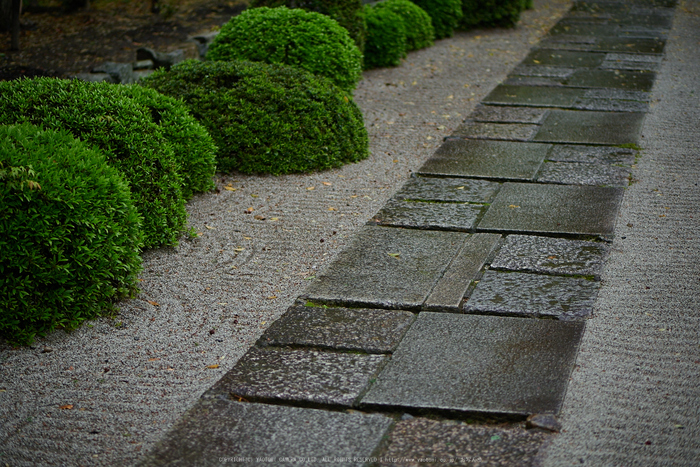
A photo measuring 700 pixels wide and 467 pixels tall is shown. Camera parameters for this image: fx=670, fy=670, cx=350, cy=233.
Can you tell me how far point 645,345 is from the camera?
9.82ft

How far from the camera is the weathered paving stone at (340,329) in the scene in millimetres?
3068

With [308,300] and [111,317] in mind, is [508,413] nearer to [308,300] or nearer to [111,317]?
[308,300]

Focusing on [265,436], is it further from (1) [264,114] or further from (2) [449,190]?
(1) [264,114]

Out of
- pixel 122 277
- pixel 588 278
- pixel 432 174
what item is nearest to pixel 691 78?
pixel 432 174

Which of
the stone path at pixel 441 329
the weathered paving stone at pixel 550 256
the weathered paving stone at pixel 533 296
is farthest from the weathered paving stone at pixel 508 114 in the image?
the weathered paving stone at pixel 533 296

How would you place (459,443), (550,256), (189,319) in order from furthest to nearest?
1. (550,256)
2. (189,319)
3. (459,443)

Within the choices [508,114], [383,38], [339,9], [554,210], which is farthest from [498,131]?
[383,38]

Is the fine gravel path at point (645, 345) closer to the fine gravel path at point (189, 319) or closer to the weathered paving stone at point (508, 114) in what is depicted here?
the fine gravel path at point (189, 319)

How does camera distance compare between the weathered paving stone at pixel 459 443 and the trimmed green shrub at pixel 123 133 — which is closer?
the weathered paving stone at pixel 459 443

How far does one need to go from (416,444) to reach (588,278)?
167cm

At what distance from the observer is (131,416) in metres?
2.65

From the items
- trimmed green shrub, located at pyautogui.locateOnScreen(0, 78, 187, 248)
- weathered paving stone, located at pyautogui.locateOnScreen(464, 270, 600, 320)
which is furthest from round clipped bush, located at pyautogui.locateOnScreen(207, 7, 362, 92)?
weathered paving stone, located at pyautogui.locateOnScreen(464, 270, 600, 320)

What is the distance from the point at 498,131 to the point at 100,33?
6.74 meters

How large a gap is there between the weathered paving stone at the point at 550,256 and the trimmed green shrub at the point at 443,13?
795 cm
